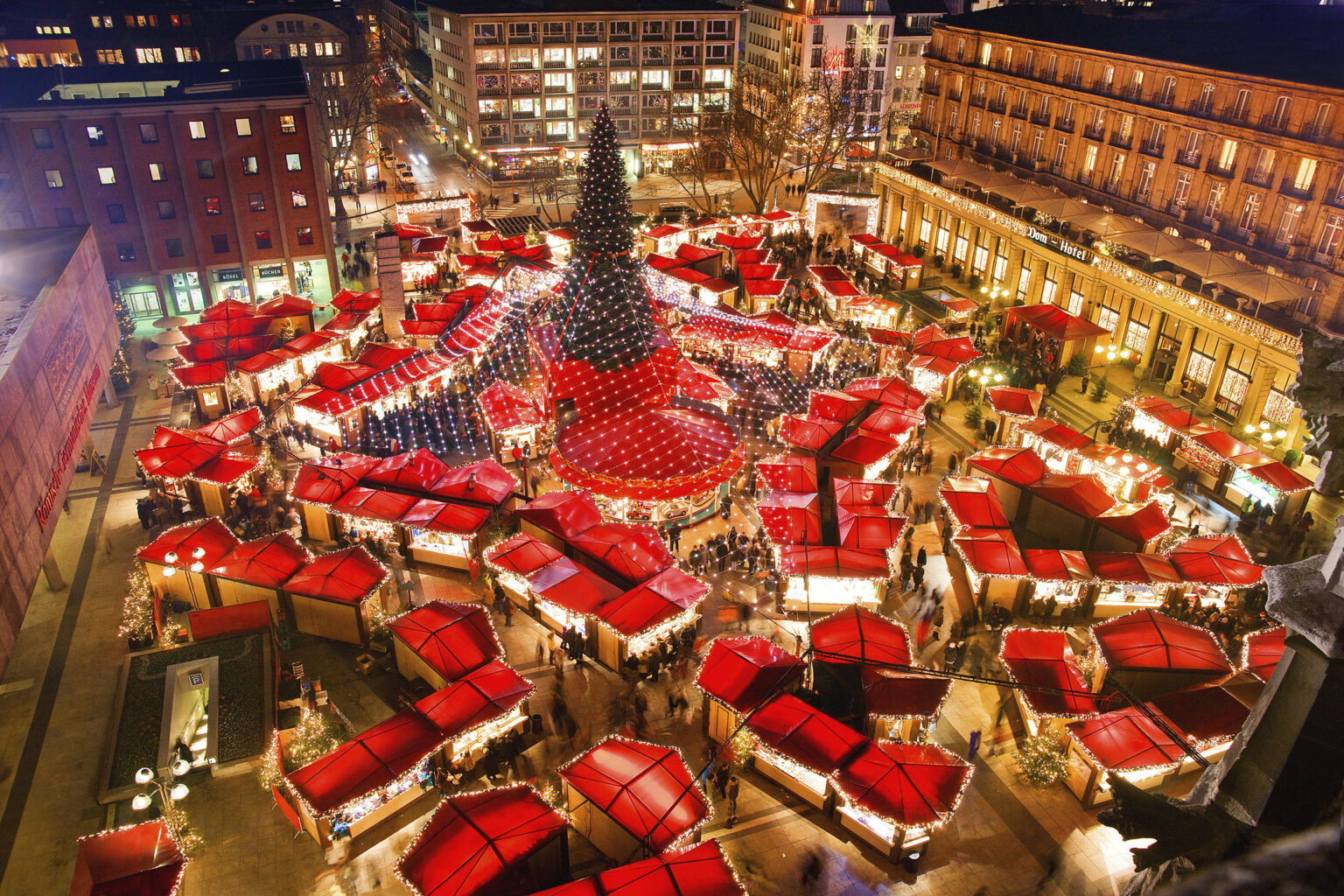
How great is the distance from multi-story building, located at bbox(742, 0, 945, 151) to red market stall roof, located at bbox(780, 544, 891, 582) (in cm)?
6257

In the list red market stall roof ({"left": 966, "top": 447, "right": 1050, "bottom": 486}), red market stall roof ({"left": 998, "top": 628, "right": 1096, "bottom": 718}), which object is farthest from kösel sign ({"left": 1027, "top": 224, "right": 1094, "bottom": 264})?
red market stall roof ({"left": 998, "top": 628, "right": 1096, "bottom": 718})

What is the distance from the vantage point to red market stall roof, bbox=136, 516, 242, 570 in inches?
1019

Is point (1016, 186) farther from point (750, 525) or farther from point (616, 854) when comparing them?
point (616, 854)

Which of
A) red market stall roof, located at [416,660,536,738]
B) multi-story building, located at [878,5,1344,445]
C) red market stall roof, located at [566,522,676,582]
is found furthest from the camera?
multi-story building, located at [878,5,1344,445]

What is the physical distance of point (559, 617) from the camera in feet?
84.5

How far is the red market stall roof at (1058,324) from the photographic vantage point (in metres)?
41.6

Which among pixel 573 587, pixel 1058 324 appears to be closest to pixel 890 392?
pixel 1058 324

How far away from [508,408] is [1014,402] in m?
20.7

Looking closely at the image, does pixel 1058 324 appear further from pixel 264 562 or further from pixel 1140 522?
pixel 264 562

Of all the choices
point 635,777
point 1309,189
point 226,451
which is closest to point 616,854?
point 635,777

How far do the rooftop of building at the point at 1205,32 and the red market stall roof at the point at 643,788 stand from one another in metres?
37.1

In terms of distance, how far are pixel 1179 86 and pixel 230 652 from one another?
46966 mm

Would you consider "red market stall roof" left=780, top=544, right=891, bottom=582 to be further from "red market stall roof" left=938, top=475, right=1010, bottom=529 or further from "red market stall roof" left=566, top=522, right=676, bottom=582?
"red market stall roof" left=566, top=522, right=676, bottom=582

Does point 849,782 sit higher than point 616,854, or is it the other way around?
point 849,782
